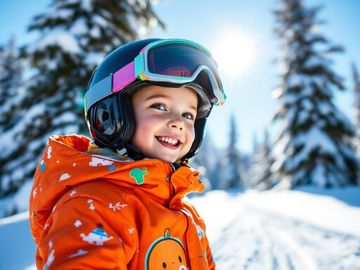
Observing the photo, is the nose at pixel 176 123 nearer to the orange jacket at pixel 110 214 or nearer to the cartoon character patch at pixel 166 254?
the orange jacket at pixel 110 214

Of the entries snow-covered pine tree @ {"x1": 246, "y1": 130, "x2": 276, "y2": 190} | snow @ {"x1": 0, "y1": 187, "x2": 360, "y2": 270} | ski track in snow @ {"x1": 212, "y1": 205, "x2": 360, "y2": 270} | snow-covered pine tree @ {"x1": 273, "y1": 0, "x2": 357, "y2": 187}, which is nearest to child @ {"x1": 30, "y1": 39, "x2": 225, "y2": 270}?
snow @ {"x1": 0, "y1": 187, "x2": 360, "y2": 270}

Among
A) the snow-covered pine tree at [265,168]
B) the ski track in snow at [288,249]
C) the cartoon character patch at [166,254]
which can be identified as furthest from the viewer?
the snow-covered pine tree at [265,168]

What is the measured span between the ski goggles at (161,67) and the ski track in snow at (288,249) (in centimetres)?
175

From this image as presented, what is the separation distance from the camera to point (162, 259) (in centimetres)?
142

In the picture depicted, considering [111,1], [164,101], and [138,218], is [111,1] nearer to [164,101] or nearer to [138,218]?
[164,101]

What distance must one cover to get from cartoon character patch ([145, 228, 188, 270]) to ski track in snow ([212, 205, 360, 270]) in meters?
1.03

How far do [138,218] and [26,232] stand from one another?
6.16 feet

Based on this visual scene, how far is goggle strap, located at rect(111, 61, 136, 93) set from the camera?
6.57ft

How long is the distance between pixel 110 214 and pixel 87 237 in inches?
7.5

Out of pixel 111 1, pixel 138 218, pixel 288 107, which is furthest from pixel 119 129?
pixel 288 107

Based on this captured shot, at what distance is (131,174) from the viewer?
156 centimetres

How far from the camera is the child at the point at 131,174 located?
119 cm

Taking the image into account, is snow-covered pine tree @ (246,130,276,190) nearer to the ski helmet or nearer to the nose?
the ski helmet

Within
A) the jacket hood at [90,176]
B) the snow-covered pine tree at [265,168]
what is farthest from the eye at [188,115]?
the snow-covered pine tree at [265,168]
